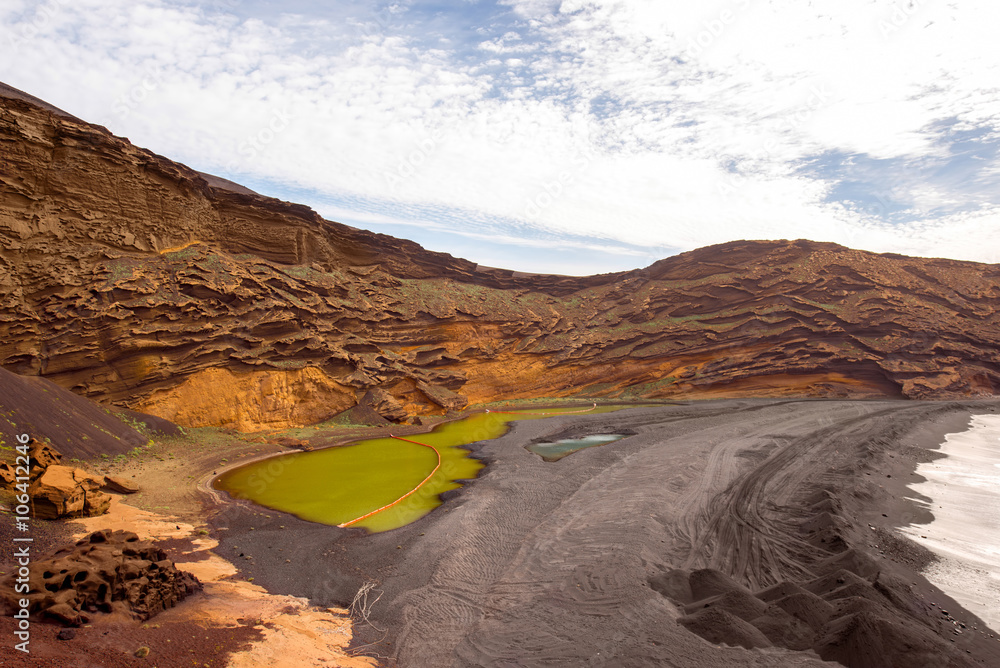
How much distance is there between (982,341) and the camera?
38.5 metres

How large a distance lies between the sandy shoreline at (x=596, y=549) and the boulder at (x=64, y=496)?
2.88 meters

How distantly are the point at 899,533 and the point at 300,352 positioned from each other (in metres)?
25.9

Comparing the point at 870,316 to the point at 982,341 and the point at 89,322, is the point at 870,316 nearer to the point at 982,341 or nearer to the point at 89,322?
the point at 982,341

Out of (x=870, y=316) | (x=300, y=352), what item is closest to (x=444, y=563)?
(x=300, y=352)

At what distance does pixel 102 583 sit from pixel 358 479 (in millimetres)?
10473

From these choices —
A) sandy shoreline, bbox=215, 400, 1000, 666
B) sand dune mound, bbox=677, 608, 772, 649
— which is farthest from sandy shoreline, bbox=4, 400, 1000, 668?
sand dune mound, bbox=677, 608, 772, 649

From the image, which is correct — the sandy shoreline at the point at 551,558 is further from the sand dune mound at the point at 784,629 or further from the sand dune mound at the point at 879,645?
the sand dune mound at the point at 784,629

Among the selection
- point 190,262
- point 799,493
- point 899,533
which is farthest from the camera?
point 190,262

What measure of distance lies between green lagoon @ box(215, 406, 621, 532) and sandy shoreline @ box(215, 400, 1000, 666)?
3.06ft

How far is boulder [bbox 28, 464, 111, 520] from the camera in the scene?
1058cm

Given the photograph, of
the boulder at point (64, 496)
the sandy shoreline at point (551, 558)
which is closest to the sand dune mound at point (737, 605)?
the sandy shoreline at point (551, 558)

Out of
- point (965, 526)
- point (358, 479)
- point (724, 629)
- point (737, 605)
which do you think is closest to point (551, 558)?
point (737, 605)

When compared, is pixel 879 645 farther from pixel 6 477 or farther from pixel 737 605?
pixel 6 477

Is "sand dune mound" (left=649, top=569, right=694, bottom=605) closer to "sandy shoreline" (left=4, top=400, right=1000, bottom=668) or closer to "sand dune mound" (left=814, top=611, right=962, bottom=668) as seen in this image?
"sandy shoreline" (left=4, top=400, right=1000, bottom=668)
